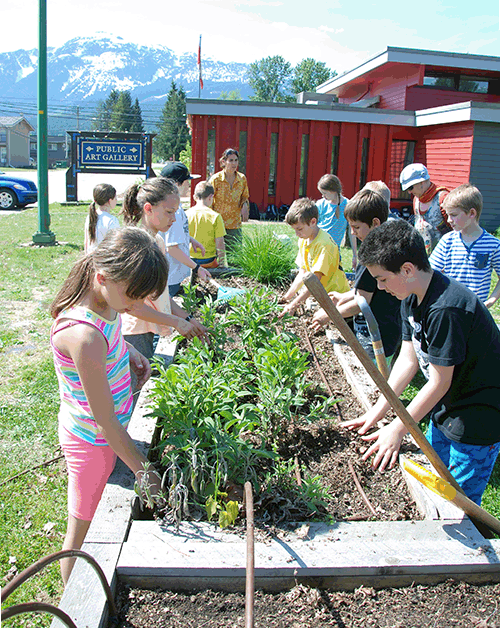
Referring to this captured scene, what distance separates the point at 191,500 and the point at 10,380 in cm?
314

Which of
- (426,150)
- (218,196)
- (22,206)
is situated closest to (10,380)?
(218,196)

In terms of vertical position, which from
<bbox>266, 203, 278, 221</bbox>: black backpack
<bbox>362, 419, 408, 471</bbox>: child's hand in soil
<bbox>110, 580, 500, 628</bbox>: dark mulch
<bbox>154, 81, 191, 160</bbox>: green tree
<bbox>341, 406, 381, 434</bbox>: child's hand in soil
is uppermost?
<bbox>154, 81, 191, 160</bbox>: green tree

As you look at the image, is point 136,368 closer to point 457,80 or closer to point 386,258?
point 386,258

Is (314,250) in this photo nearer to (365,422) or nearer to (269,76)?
(365,422)

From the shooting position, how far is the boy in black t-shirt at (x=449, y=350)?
6.73 feet

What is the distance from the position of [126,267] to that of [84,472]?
876mm

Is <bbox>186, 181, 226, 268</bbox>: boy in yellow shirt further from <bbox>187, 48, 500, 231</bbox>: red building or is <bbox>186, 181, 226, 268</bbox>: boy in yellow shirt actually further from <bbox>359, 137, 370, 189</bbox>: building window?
<bbox>359, 137, 370, 189</bbox>: building window

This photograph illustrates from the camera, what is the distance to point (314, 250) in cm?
433

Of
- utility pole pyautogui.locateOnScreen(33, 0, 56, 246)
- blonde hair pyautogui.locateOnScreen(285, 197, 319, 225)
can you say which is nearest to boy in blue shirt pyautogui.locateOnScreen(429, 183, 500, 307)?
blonde hair pyautogui.locateOnScreen(285, 197, 319, 225)

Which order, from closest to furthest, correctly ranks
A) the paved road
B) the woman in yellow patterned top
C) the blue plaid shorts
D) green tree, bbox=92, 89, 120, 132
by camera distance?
the blue plaid shorts < the woman in yellow patterned top < the paved road < green tree, bbox=92, 89, 120, 132

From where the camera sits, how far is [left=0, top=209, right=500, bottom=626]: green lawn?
2.71 metres

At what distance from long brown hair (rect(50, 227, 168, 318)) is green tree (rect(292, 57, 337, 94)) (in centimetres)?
10801

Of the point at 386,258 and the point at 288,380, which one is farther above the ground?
the point at 386,258

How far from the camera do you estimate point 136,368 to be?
2.62m
